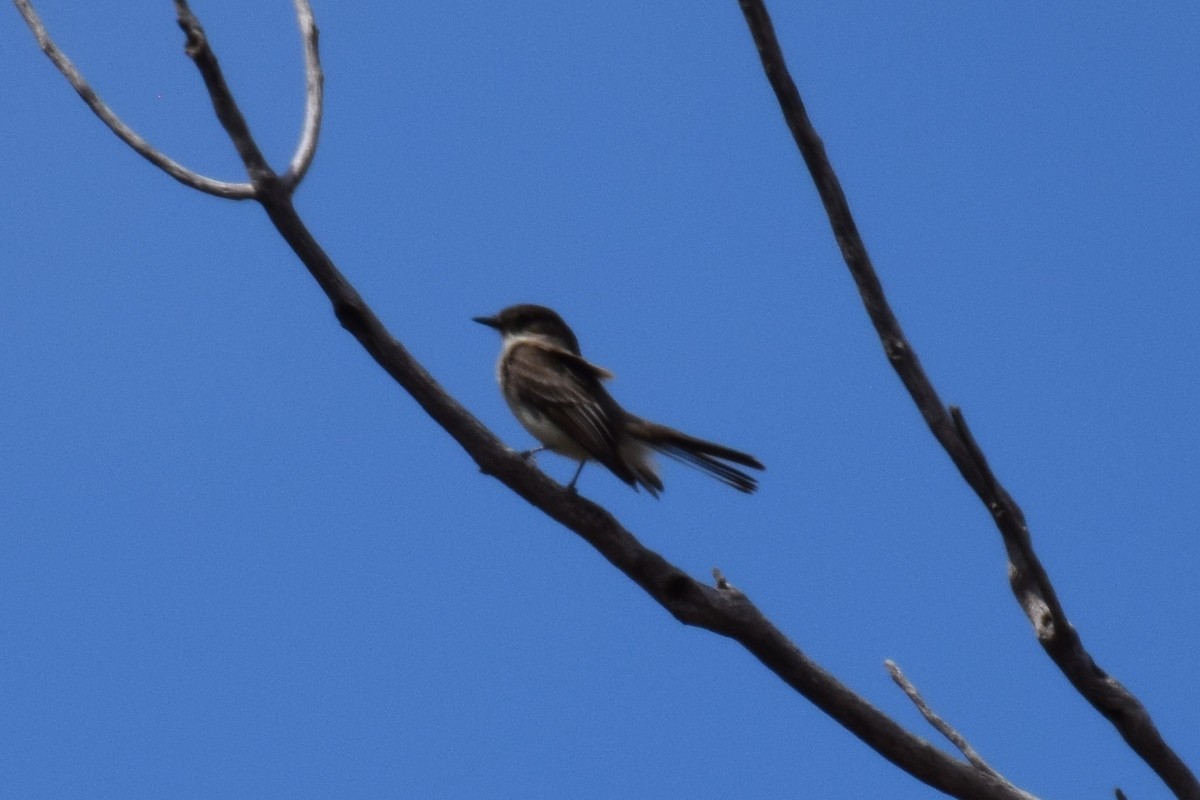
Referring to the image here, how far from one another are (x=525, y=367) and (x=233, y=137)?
3417 mm

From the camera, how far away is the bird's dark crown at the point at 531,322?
27.6 ft

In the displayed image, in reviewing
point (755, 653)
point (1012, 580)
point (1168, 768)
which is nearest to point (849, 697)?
point (755, 653)

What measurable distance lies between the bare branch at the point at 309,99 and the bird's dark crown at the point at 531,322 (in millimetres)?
3942

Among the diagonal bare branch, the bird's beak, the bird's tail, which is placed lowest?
the diagonal bare branch

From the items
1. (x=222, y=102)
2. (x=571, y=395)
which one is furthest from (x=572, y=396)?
(x=222, y=102)

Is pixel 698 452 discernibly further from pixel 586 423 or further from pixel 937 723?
pixel 937 723

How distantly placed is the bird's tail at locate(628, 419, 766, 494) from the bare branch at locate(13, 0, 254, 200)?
3048 millimetres

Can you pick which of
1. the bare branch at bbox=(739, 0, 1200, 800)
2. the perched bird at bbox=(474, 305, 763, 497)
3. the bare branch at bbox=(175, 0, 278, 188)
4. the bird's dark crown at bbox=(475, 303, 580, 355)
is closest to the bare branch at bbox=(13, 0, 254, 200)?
the bare branch at bbox=(175, 0, 278, 188)

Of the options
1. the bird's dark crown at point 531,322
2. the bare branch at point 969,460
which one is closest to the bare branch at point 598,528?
the bare branch at point 969,460

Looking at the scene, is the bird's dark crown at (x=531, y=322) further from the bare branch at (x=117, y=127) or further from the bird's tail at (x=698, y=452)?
the bare branch at (x=117, y=127)

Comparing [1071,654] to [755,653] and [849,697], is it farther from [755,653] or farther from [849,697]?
[755,653]

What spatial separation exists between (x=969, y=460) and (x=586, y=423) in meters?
3.35

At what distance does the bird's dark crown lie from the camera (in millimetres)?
8422

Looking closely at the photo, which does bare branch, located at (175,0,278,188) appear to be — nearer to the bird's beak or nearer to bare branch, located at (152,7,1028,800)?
bare branch, located at (152,7,1028,800)
